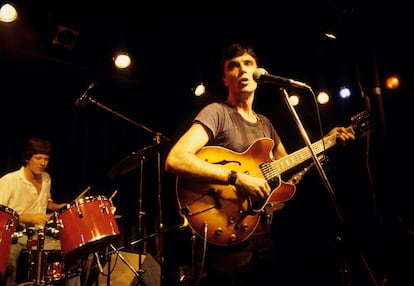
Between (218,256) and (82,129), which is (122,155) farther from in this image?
(218,256)

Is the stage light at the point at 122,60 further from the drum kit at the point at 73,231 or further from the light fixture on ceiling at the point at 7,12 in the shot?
the drum kit at the point at 73,231

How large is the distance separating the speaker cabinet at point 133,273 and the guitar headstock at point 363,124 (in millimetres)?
2540

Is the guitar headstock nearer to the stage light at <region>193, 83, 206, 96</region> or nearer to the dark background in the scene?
the dark background

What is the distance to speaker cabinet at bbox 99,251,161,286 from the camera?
12.8 feet

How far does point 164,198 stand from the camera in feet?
21.0

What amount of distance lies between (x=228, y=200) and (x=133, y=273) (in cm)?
206

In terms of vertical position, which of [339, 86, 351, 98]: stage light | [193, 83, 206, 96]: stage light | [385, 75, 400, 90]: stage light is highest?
[193, 83, 206, 96]: stage light

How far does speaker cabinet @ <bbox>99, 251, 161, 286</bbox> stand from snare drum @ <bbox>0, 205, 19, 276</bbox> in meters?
1.19

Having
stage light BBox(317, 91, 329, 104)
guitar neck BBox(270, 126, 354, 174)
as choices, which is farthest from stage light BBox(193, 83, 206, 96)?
guitar neck BBox(270, 126, 354, 174)

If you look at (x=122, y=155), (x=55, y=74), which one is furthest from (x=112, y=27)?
(x=122, y=155)

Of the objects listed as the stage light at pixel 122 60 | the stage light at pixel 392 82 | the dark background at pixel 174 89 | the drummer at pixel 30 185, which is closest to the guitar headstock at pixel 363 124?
the dark background at pixel 174 89

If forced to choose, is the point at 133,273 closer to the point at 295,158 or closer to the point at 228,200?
the point at 228,200

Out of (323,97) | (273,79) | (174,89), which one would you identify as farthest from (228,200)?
(174,89)

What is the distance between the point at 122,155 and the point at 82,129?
806 mm
